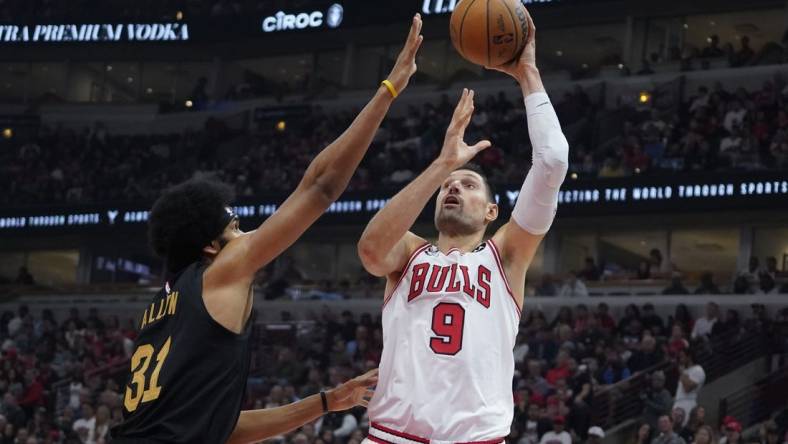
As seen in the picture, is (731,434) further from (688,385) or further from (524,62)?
(524,62)

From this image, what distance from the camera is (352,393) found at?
547 cm

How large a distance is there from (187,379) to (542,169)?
1.98 meters

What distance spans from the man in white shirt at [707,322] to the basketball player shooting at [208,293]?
14.1 meters

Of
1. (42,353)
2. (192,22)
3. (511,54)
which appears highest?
(192,22)

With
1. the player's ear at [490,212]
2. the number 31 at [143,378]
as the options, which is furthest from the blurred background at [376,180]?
the number 31 at [143,378]

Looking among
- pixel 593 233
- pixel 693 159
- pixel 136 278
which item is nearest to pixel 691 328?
pixel 693 159

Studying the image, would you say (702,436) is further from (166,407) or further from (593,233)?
(593,233)

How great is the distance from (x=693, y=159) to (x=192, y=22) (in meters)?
16.5

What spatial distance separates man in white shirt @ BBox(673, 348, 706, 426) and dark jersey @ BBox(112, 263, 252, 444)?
11484mm

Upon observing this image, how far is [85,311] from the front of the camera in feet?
90.3

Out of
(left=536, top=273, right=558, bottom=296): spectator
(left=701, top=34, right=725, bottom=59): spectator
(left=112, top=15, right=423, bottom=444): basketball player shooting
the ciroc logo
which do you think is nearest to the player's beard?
(left=112, top=15, right=423, bottom=444): basketball player shooting

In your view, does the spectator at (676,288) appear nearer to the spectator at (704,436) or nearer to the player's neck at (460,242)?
the spectator at (704,436)

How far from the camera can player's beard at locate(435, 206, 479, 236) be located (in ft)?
19.0

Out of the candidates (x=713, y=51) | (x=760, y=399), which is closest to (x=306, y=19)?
(x=713, y=51)
